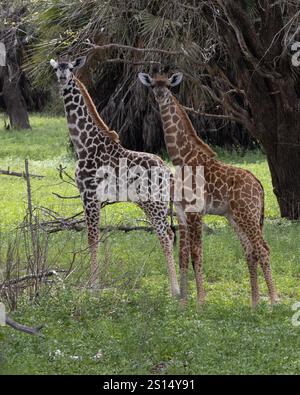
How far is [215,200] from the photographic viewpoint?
29.4ft

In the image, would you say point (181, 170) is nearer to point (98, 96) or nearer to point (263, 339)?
point (263, 339)

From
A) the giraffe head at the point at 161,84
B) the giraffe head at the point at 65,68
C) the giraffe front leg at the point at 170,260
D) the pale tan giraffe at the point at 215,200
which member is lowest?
the giraffe front leg at the point at 170,260

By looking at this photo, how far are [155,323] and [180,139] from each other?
2.11 metres

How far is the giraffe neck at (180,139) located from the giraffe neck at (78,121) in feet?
3.05

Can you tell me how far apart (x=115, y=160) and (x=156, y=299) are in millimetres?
1960

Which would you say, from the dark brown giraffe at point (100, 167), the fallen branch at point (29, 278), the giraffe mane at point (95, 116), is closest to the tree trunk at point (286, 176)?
the dark brown giraffe at point (100, 167)

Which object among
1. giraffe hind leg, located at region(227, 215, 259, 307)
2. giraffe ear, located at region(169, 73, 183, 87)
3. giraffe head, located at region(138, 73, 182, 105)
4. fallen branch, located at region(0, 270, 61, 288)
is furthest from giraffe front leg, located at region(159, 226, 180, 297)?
giraffe ear, located at region(169, 73, 183, 87)

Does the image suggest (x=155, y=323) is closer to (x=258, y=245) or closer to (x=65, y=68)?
(x=258, y=245)

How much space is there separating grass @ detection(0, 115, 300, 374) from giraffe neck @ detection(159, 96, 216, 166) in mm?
1206

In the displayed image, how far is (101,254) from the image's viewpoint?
11.5m

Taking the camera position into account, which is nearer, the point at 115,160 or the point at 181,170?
the point at 181,170

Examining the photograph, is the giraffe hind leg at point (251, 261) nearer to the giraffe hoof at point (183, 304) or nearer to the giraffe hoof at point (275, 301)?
the giraffe hoof at point (275, 301)

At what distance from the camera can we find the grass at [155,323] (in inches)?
276
